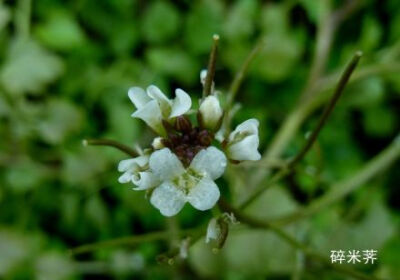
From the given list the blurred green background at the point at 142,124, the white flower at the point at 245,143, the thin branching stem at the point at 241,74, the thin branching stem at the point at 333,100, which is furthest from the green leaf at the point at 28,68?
the white flower at the point at 245,143

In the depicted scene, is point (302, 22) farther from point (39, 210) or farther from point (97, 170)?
point (39, 210)

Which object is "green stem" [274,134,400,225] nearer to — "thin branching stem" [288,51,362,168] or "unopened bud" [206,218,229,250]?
"thin branching stem" [288,51,362,168]

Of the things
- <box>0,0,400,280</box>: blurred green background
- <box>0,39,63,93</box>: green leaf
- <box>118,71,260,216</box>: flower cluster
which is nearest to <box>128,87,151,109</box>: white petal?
<box>118,71,260,216</box>: flower cluster

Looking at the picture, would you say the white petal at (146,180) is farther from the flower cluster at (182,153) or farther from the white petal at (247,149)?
the white petal at (247,149)

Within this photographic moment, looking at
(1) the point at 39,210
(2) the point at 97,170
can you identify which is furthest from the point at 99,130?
(1) the point at 39,210

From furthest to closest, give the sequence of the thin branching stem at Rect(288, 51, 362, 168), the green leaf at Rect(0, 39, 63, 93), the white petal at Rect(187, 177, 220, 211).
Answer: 1. the green leaf at Rect(0, 39, 63, 93)
2. the thin branching stem at Rect(288, 51, 362, 168)
3. the white petal at Rect(187, 177, 220, 211)
